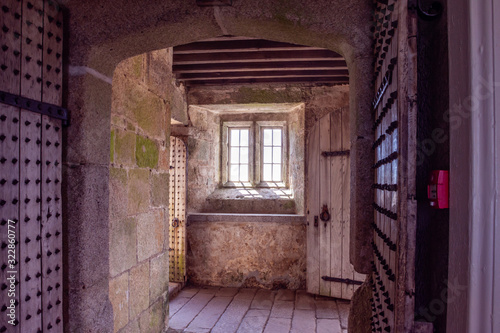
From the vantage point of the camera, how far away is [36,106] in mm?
1618

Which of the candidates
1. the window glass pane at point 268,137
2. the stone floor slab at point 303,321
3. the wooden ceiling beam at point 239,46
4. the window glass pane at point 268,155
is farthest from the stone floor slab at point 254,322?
the wooden ceiling beam at point 239,46

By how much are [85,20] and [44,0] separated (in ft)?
0.67

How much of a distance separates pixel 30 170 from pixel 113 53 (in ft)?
2.63

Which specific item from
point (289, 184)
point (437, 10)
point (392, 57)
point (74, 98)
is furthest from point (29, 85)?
point (289, 184)

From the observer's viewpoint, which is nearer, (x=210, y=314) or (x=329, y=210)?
(x=210, y=314)

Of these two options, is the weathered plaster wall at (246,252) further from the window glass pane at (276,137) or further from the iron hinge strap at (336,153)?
the window glass pane at (276,137)

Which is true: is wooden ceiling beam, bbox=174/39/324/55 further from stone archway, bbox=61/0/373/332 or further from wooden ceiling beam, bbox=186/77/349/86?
stone archway, bbox=61/0/373/332

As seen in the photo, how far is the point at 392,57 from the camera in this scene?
4.03 ft

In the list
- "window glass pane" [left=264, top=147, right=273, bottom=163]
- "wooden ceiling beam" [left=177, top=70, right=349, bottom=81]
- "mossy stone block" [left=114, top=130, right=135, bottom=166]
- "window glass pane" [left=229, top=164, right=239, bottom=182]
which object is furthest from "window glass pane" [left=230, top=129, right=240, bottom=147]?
"mossy stone block" [left=114, top=130, right=135, bottom=166]

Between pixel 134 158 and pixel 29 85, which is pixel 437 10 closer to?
pixel 29 85

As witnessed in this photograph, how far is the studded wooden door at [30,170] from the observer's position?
1456mm

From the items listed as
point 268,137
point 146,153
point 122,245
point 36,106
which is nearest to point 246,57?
point 146,153

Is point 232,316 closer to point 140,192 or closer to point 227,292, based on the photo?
point 227,292

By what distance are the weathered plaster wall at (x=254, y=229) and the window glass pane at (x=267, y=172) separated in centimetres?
55
